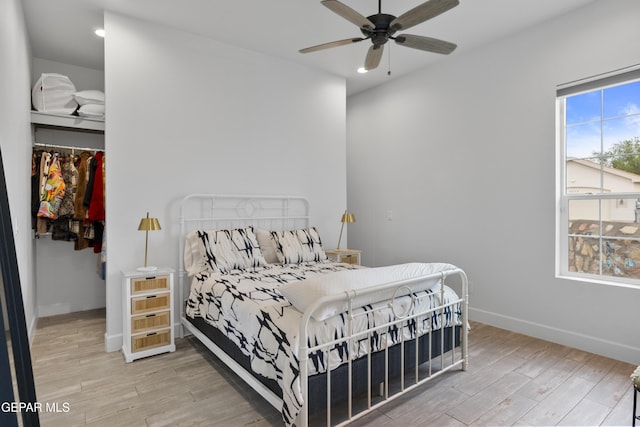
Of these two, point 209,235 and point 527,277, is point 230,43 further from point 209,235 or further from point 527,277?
point 527,277

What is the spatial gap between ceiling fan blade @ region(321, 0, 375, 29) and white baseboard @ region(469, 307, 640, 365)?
303cm

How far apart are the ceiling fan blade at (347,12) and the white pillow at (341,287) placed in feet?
5.14

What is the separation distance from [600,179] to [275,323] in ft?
9.98

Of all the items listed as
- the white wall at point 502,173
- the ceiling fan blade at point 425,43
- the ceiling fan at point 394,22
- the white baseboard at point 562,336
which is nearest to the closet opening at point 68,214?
the ceiling fan at point 394,22

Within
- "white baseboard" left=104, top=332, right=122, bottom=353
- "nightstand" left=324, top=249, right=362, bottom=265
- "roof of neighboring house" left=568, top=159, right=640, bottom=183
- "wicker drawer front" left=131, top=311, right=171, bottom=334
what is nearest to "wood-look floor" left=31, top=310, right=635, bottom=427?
"white baseboard" left=104, top=332, right=122, bottom=353

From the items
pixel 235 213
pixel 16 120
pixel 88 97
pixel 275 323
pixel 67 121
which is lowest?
pixel 275 323

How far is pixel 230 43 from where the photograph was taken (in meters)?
3.65

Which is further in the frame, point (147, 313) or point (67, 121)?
point (67, 121)

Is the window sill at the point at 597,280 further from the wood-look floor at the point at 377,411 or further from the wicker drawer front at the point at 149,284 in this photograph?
the wicker drawer front at the point at 149,284

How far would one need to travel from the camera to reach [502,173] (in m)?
3.58

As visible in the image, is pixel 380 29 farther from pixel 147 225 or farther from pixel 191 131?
pixel 147 225

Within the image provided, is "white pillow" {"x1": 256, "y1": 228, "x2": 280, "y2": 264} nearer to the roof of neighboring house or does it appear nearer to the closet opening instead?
the closet opening

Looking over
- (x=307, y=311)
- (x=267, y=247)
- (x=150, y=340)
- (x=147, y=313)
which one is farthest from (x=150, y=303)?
(x=307, y=311)

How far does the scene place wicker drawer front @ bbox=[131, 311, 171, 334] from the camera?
111 inches
